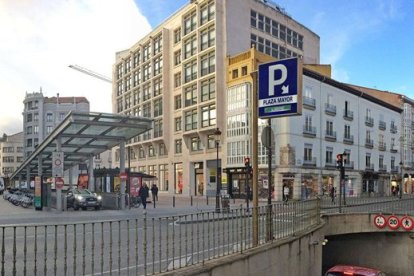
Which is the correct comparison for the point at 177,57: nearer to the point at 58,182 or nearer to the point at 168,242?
the point at 58,182

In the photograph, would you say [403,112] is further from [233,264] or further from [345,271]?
[233,264]

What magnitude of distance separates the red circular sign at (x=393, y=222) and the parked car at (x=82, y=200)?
18.1 metres

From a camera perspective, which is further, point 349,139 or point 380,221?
point 349,139

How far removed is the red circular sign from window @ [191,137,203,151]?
4089cm

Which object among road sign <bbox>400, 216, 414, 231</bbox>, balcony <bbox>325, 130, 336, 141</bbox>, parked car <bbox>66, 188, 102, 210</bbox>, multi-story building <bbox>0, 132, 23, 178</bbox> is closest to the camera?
road sign <bbox>400, 216, 414, 231</bbox>

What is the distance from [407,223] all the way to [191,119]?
43075 mm

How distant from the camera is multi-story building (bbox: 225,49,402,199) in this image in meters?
48.8

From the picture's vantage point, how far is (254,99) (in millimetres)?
9359

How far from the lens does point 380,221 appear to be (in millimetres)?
19266

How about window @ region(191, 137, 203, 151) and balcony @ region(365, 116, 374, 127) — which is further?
balcony @ region(365, 116, 374, 127)

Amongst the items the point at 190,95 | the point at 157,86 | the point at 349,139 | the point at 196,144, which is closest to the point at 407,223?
the point at 349,139

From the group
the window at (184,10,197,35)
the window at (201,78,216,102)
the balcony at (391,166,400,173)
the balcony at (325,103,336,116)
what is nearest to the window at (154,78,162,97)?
the window at (184,10,197,35)

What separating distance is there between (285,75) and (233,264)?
12.6 ft

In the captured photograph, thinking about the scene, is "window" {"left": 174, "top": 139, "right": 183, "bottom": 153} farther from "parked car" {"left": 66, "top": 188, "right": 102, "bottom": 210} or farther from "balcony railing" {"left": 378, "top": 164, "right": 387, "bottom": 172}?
"parked car" {"left": 66, "top": 188, "right": 102, "bottom": 210}
